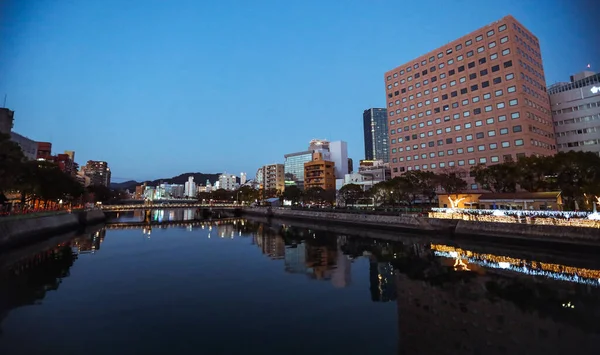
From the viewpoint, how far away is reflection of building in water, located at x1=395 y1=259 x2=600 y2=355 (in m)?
11.9

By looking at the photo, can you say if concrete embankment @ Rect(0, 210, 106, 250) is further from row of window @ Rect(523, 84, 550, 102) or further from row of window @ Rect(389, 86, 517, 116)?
row of window @ Rect(523, 84, 550, 102)

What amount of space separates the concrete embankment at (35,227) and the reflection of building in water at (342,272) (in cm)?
3710

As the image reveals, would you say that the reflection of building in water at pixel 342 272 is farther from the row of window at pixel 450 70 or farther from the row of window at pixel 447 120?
the row of window at pixel 450 70

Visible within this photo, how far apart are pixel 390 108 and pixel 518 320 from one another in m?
86.9

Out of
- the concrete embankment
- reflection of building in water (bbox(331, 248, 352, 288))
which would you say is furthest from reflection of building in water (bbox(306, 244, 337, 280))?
the concrete embankment

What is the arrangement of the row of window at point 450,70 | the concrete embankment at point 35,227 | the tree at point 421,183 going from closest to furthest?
the concrete embankment at point 35,227, the tree at point 421,183, the row of window at point 450,70

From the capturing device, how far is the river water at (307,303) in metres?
12.3

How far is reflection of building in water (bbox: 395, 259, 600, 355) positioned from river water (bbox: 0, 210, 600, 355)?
7 cm

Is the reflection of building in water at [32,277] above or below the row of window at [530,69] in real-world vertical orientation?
below

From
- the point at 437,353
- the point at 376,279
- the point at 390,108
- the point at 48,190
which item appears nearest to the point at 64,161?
the point at 48,190

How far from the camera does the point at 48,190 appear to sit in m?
55.1

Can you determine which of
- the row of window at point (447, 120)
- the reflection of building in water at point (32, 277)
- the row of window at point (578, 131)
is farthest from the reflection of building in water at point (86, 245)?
the row of window at point (578, 131)

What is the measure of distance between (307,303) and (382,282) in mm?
7429

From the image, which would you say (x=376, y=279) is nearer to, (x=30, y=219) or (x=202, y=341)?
(x=202, y=341)
